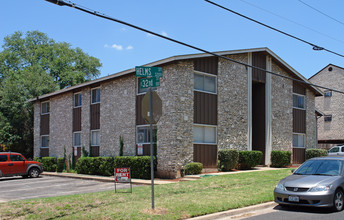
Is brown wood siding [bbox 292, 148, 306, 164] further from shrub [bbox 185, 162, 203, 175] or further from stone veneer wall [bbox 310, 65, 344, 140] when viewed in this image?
stone veneer wall [bbox 310, 65, 344, 140]

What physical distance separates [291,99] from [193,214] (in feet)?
63.9

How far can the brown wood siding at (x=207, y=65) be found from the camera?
20.7 metres

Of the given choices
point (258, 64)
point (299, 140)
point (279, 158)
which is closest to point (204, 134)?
point (279, 158)

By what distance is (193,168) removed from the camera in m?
19.6

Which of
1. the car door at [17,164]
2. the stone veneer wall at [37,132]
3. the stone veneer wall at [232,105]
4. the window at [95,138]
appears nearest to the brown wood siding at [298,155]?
the stone veneer wall at [232,105]

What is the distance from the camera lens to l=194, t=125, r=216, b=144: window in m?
20.6

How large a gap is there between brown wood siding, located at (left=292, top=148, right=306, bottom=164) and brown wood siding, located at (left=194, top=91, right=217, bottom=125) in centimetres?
841

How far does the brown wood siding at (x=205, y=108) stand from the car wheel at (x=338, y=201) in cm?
1098

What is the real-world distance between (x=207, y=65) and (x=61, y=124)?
45.7 ft

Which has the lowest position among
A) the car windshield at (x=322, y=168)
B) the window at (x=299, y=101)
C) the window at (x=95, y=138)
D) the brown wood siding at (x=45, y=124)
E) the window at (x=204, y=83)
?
the car windshield at (x=322, y=168)

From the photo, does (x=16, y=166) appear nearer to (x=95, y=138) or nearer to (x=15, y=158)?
(x=15, y=158)

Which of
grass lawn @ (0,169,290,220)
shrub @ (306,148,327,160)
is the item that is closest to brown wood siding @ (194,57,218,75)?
grass lawn @ (0,169,290,220)

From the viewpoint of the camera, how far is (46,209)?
9.94 meters

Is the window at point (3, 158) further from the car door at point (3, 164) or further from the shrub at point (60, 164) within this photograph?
the shrub at point (60, 164)
